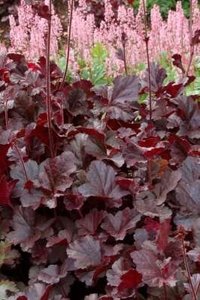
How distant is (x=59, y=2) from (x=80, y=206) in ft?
28.2

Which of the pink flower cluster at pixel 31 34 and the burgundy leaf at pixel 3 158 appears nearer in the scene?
the burgundy leaf at pixel 3 158

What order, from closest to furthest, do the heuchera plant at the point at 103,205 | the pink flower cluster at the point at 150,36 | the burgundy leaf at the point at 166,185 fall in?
the heuchera plant at the point at 103,205, the burgundy leaf at the point at 166,185, the pink flower cluster at the point at 150,36

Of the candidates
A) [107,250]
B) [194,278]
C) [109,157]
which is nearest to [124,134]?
[109,157]

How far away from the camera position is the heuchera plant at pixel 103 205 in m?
1.59

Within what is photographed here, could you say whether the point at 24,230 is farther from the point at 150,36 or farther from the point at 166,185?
the point at 150,36

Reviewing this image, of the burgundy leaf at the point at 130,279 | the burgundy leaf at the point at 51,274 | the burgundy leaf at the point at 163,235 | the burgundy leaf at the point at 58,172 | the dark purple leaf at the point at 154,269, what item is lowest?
the burgundy leaf at the point at 51,274

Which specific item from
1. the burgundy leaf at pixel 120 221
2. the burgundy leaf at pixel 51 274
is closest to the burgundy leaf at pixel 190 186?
the burgundy leaf at pixel 120 221

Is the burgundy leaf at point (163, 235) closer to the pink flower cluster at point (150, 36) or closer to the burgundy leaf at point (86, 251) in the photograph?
the burgundy leaf at point (86, 251)

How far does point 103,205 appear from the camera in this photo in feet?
6.29

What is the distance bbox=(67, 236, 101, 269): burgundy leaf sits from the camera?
66.5 inches

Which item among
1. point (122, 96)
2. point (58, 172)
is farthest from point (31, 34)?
point (58, 172)

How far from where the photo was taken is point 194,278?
4.84ft

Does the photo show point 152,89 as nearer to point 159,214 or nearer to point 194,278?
point 159,214

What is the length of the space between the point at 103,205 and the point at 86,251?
240 mm
